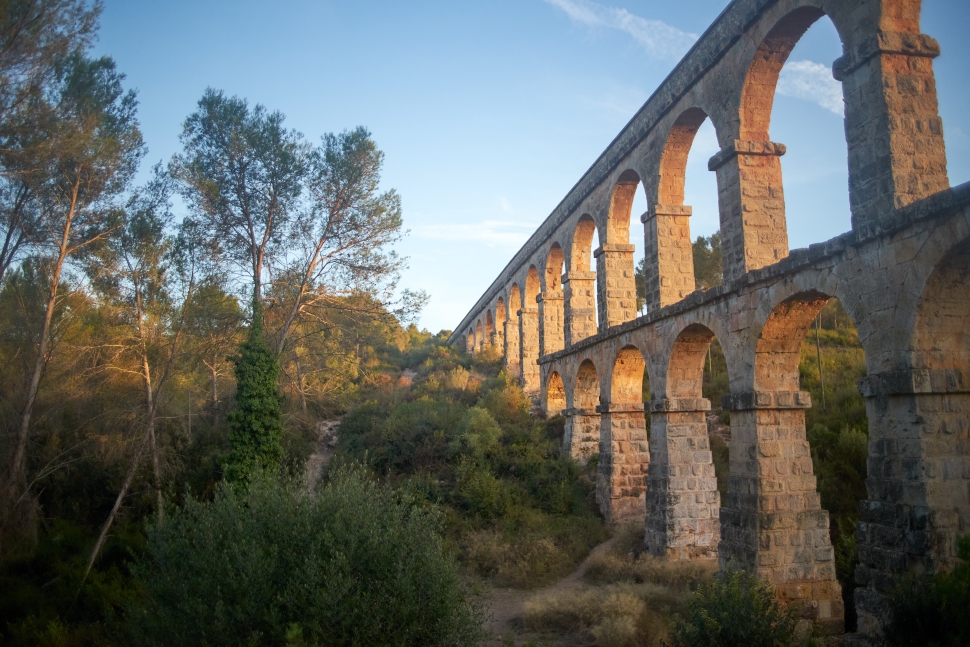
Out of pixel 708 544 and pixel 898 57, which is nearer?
pixel 898 57

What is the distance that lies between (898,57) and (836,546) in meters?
6.47

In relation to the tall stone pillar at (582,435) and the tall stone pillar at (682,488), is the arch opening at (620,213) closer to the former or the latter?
the tall stone pillar at (582,435)

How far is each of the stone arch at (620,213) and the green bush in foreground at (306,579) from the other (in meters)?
10.3

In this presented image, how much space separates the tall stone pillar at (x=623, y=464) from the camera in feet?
43.8

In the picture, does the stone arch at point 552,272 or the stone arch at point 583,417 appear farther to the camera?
the stone arch at point 552,272

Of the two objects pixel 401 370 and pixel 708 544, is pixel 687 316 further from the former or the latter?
pixel 401 370

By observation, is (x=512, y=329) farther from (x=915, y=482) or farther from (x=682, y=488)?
(x=915, y=482)

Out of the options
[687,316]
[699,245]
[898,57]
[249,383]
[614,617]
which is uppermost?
[699,245]

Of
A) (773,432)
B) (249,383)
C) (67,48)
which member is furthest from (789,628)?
(67,48)

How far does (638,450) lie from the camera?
44.8ft

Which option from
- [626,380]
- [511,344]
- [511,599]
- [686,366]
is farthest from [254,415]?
[511,344]

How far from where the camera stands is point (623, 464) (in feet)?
44.3

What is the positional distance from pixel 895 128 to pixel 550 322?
1420 centimetres

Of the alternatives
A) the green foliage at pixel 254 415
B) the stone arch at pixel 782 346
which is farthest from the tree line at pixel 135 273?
the stone arch at pixel 782 346
